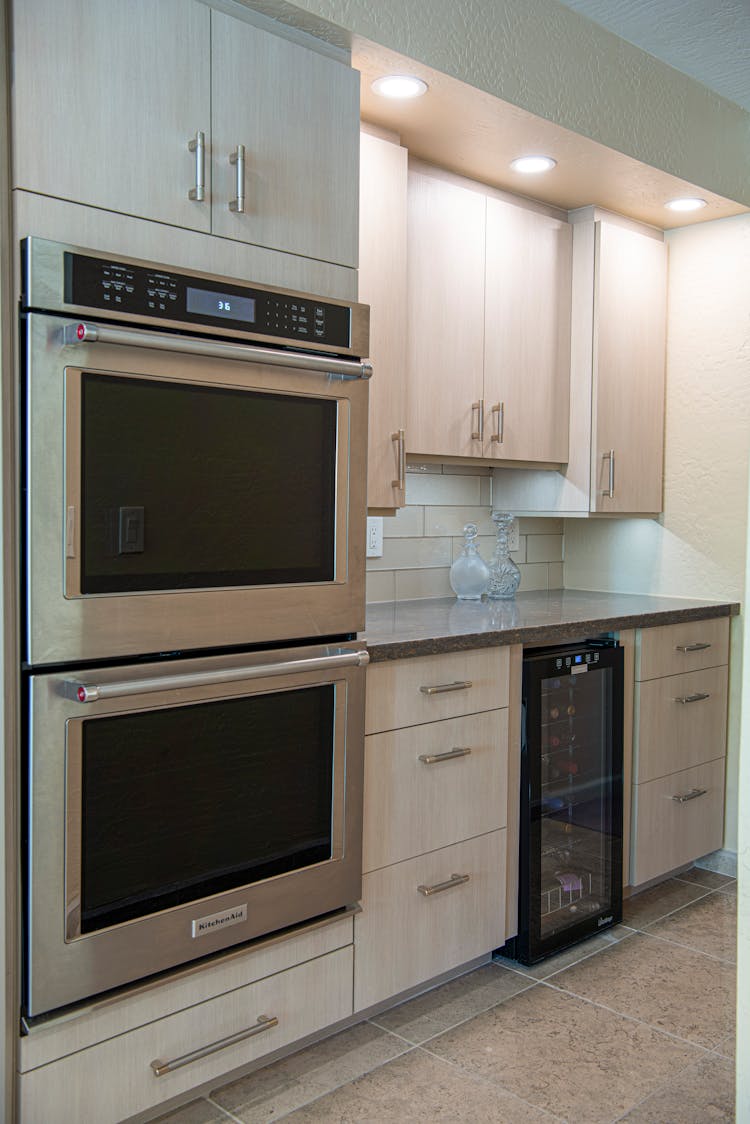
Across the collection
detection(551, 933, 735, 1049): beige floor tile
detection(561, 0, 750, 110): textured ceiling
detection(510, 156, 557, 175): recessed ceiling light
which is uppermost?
detection(561, 0, 750, 110): textured ceiling

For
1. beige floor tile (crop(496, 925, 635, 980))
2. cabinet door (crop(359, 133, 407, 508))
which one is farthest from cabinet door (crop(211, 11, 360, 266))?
beige floor tile (crop(496, 925, 635, 980))

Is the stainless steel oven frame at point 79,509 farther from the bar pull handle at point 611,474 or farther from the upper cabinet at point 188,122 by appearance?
the bar pull handle at point 611,474

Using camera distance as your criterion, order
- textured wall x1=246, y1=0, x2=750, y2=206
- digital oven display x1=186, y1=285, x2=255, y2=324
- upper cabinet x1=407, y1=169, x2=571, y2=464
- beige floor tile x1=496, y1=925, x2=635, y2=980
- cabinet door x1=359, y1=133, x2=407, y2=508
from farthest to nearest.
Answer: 1. upper cabinet x1=407, y1=169, x2=571, y2=464
2. beige floor tile x1=496, y1=925, x2=635, y2=980
3. cabinet door x1=359, y1=133, x2=407, y2=508
4. textured wall x1=246, y1=0, x2=750, y2=206
5. digital oven display x1=186, y1=285, x2=255, y2=324

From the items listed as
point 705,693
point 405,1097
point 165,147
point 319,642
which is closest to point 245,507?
point 319,642

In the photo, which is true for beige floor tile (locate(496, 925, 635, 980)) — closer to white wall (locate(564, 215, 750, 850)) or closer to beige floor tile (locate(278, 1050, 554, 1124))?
beige floor tile (locate(278, 1050, 554, 1124))

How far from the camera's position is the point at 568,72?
2.49 metres

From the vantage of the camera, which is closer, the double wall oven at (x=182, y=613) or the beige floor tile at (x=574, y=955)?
the double wall oven at (x=182, y=613)

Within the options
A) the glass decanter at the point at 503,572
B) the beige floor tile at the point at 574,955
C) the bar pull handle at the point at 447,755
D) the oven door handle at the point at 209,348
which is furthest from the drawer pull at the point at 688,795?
the oven door handle at the point at 209,348

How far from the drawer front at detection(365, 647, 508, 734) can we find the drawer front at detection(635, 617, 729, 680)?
26.4 inches

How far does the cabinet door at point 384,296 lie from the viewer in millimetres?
2340

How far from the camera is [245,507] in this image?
1763 millimetres

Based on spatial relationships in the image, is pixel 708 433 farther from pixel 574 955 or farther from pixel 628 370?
pixel 574 955

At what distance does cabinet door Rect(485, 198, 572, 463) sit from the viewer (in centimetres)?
278

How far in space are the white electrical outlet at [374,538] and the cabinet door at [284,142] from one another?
1.03 m
